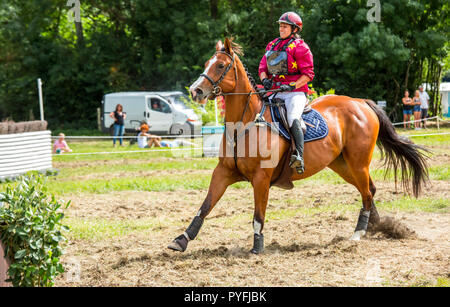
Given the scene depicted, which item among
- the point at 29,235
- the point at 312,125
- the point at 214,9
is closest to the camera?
the point at 29,235

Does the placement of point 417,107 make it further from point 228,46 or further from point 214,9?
point 228,46

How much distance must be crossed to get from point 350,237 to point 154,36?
26.4 m

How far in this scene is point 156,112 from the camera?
2572 cm

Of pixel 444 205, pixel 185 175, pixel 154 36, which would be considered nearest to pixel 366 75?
pixel 154 36

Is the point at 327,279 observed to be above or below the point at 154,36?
below

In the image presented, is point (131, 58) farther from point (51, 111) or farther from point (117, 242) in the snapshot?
point (117, 242)

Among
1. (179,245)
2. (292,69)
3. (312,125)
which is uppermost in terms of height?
(292,69)

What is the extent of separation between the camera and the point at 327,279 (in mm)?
5293

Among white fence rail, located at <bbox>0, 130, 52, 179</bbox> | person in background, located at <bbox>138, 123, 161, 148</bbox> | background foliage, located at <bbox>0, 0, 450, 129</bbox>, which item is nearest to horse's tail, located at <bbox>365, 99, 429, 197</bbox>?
white fence rail, located at <bbox>0, 130, 52, 179</bbox>

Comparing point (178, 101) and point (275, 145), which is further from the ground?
point (178, 101)

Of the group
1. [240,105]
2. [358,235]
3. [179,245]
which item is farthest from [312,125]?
[179,245]

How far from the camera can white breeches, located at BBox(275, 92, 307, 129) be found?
21.5 ft

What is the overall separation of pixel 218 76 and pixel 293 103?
104cm
